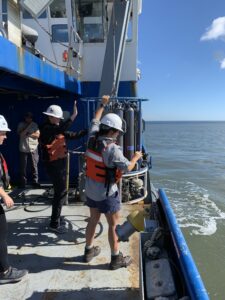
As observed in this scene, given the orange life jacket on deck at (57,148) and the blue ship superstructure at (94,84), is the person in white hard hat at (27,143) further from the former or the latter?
the orange life jacket on deck at (57,148)

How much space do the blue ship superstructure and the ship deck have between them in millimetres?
226

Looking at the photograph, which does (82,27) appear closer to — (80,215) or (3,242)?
(80,215)

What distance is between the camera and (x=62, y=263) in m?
3.77

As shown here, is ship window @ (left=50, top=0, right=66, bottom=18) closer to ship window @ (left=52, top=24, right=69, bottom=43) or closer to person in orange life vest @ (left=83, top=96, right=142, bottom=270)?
ship window @ (left=52, top=24, right=69, bottom=43)

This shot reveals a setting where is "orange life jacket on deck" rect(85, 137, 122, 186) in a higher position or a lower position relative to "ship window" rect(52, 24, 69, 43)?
lower

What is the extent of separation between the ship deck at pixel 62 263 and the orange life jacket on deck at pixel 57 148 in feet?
3.70

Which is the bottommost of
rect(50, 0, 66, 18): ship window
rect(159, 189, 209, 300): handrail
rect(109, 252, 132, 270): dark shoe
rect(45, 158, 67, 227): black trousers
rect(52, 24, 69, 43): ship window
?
rect(109, 252, 132, 270): dark shoe

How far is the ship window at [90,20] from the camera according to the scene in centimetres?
795

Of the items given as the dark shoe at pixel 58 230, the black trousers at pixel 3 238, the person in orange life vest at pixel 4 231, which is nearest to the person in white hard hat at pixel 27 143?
the dark shoe at pixel 58 230

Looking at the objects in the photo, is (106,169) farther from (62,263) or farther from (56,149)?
(62,263)

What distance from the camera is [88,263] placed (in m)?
3.74

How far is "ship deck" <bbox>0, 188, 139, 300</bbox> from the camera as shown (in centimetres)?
322

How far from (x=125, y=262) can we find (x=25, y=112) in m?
4.85

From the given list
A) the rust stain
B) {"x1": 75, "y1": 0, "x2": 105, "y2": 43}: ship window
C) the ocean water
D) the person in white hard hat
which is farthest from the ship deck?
{"x1": 75, "y1": 0, "x2": 105, "y2": 43}: ship window
